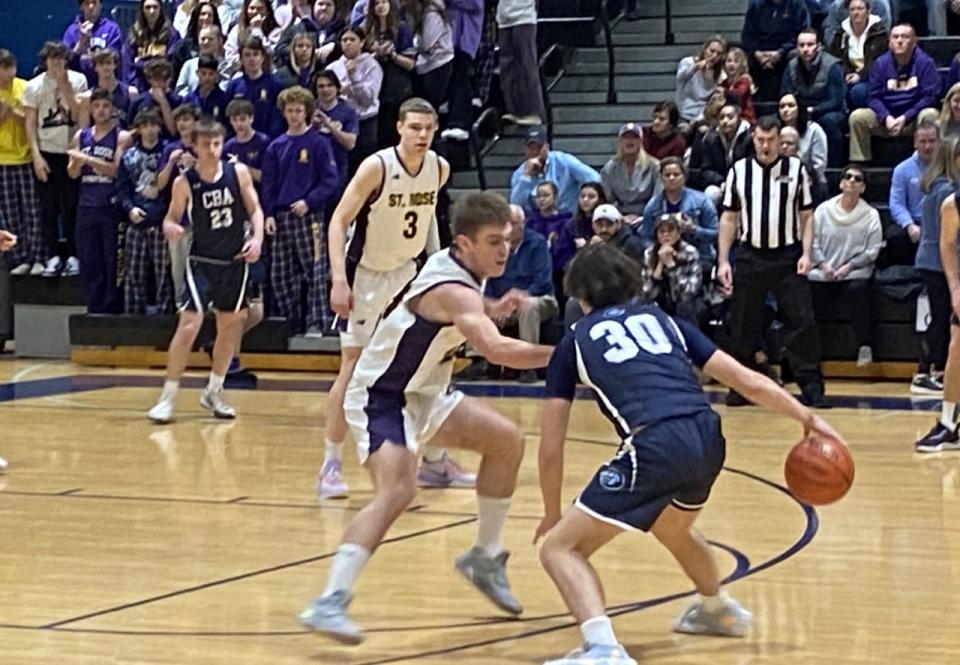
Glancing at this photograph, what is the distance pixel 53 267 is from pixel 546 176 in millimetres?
4709

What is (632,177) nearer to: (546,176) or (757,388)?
(546,176)

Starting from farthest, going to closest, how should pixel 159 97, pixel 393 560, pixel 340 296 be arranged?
pixel 159 97, pixel 340 296, pixel 393 560

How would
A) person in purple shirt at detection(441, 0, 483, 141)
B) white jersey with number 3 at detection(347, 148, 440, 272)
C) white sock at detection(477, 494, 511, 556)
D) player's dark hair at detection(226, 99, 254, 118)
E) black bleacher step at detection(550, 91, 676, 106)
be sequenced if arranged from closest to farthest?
white sock at detection(477, 494, 511, 556) < white jersey with number 3 at detection(347, 148, 440, 272) < player's dark hair at detection(226, 99, 254, 118) < person in purple shirt at detection(441, 0, 483, 141) < black bleacher step at detection(550, 91, 676, 106)

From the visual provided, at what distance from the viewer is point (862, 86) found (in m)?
14.3

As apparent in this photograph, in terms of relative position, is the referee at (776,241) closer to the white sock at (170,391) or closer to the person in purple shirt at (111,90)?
the white sock at (170,391)

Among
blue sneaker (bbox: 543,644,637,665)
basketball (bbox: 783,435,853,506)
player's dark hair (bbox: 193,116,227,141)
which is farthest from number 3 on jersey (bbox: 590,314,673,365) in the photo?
player's dark hair (bbox: 193,116,227,141)

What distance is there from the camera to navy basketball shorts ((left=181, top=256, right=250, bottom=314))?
1088 centimetres

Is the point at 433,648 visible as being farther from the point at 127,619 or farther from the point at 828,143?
the point at 828,143

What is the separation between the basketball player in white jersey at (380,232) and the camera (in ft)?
26.0

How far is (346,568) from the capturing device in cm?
525

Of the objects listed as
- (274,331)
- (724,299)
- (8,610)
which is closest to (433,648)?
(8,610)

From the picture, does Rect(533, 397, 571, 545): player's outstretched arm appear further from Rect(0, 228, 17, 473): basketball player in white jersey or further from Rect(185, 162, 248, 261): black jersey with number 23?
Rect(185, 162, 248, 261): black jersey with number 23

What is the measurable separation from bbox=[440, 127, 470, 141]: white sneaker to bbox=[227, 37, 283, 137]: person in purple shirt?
1.51m

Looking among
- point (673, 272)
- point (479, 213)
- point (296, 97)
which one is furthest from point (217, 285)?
point (479, 213)
